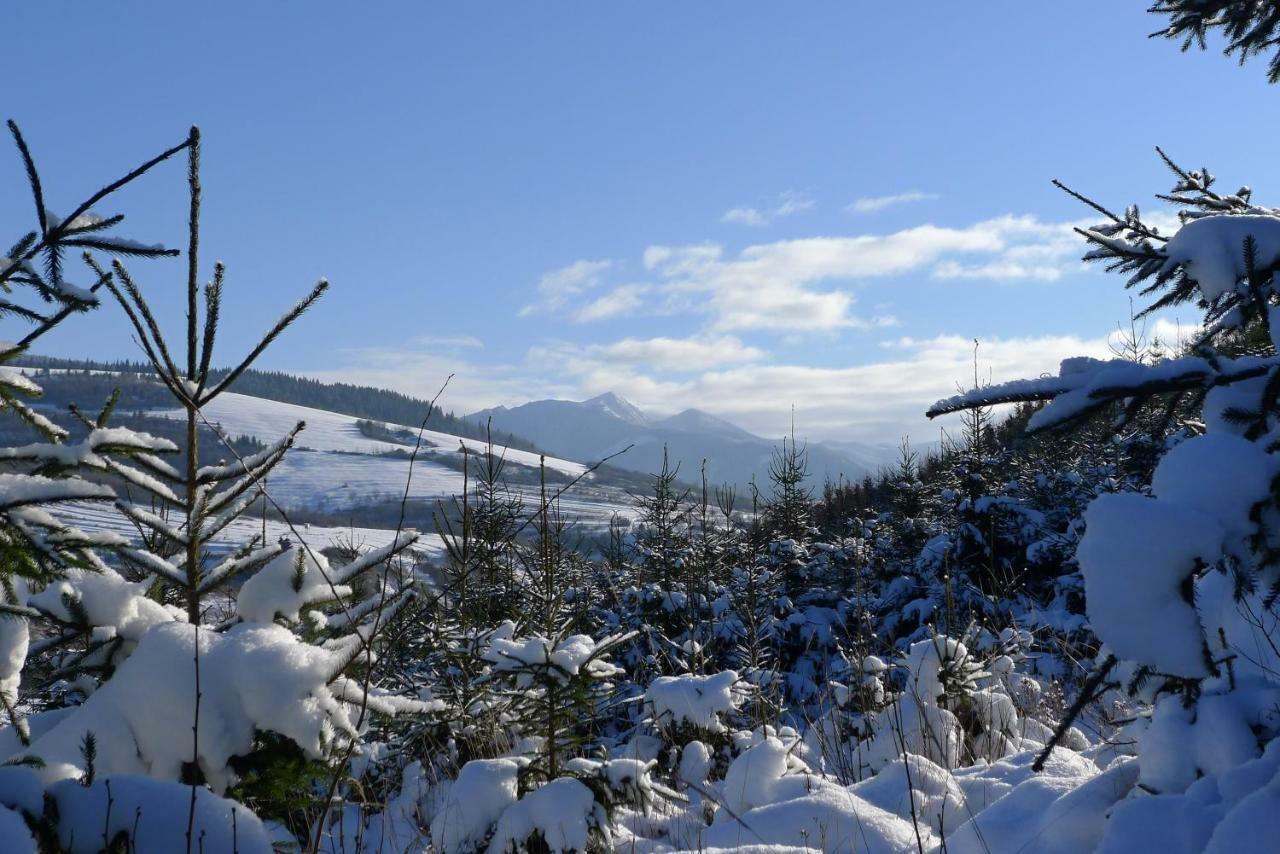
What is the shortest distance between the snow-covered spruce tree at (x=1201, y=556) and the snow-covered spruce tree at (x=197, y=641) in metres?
1.81

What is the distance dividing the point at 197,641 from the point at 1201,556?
2261mm

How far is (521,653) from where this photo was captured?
2969mm

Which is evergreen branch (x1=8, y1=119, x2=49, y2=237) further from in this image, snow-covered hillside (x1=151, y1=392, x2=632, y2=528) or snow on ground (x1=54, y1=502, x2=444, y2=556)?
snow-covered hillside (x1=151, y1=392, x2=632, y2=528)

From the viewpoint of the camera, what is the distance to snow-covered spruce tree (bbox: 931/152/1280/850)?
1.53 meters

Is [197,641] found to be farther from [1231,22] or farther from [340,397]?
[340,397]

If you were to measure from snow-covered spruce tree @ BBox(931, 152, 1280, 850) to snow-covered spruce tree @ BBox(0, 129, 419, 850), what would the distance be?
181cm

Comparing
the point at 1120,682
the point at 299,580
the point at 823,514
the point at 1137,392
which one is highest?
the point at 1137,392

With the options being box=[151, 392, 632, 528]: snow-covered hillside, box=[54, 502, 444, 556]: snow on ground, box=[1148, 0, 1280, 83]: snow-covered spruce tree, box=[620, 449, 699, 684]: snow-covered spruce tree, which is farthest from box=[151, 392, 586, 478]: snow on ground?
box=[1148, 0, 1280, 83]: snow-covered spruce tree

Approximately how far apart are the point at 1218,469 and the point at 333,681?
240 cm

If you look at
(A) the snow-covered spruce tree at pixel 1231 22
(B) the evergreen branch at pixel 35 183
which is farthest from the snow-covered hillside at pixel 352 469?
(B) the evergreen branch at pixel 35 183

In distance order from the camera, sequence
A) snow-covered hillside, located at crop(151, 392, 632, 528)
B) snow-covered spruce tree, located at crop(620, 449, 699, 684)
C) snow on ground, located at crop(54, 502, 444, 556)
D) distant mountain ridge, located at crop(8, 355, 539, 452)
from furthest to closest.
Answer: distant mountain ridge, located at crop(8, 355, 539, 452) < snow-covered hillside, located at crop(151, 392, 632, 528) < snow-covered spruce tree, located at crop(620, 449, 699, 684) < snow on ground, located at crop(54, 502, 444, 556)

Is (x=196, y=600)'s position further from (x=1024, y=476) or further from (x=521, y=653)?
(x=1024, y=476)

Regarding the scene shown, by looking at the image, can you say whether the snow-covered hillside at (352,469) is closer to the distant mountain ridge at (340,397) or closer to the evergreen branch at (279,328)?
the distant mountain ridge at (340,397)

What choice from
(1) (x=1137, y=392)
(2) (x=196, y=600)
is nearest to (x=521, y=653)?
(2) (x=196, y=600)
